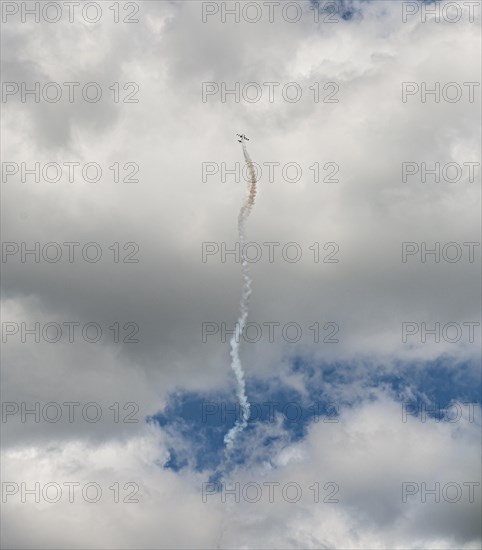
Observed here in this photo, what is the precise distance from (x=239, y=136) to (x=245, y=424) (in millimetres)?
114051

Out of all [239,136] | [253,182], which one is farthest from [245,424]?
[239,136]

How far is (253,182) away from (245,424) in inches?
3643

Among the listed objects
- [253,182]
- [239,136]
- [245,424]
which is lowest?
[245,424]

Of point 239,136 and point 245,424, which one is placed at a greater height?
point 239,136

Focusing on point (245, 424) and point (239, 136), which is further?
point (239, 136)

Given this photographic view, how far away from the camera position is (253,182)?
146000mm

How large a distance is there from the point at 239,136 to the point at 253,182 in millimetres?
22531

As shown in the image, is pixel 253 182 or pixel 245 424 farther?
pixel 253 182

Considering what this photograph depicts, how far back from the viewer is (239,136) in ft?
500

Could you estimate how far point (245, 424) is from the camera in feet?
439

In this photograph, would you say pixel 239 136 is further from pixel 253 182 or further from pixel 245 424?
pixel 245 424

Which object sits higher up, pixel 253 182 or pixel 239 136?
pixel 239 136
